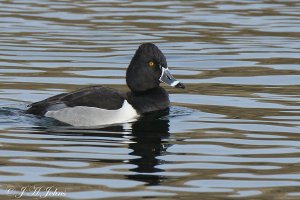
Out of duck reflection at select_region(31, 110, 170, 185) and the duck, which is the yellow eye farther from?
duck reflection at select_region(31, 110, 170, 185)

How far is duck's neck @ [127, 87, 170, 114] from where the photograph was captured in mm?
13594

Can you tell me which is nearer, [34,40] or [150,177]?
[150,177]

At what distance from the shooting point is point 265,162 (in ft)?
34.2

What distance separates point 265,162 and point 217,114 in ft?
10.6

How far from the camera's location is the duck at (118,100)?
42.8 feet

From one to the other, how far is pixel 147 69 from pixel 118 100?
921 mm

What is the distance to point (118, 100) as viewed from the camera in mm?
13305

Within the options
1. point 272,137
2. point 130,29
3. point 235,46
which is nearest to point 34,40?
point 130,29

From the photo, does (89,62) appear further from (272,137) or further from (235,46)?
(272,137)

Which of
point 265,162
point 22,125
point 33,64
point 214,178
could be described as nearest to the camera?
point 214,178

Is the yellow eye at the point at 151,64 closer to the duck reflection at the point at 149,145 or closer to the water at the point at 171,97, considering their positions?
the water at the point at 171,97

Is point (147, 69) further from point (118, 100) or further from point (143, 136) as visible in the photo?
point (143, 136)

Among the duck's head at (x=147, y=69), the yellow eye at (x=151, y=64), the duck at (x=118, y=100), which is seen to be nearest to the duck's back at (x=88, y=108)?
the duck at (x=118, y=100)

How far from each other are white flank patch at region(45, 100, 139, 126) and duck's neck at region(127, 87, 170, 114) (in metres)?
0.44
